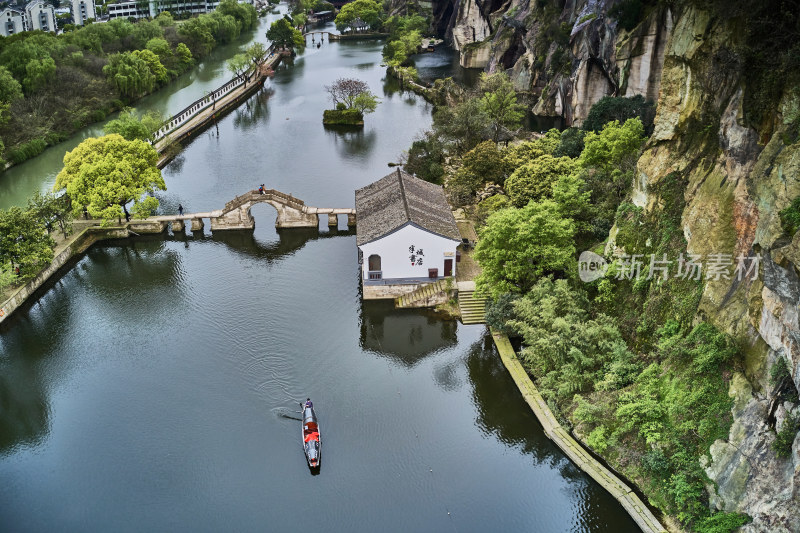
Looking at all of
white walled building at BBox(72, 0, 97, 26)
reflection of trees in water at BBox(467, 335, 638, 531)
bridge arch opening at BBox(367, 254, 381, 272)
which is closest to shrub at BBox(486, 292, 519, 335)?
reflection of trees in water at BBox(467, 335, 638, 531)

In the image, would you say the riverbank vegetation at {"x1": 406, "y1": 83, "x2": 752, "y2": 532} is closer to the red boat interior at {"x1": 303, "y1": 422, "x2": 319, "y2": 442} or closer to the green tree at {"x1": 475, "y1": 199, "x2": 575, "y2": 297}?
the green tree at {"x1": 475, "y1": 199, "x2": 575, "y2": 297}

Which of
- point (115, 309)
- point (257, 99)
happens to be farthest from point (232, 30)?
point (115, 309)

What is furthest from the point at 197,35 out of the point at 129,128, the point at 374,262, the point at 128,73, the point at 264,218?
the point at 374,262

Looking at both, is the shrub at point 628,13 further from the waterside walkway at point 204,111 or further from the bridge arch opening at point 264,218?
the waterside walkway at point 204,111

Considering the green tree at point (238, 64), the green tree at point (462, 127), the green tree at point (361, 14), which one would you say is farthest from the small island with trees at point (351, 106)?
the green tree at point (361, 14)

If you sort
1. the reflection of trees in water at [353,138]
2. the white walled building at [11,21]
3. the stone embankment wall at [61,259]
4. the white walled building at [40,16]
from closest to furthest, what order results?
the stone embankment wall at [61,259] < the reflection of trees in water at [353,138] < the white walled building at [11,21] < the white walled building at [40,16]
